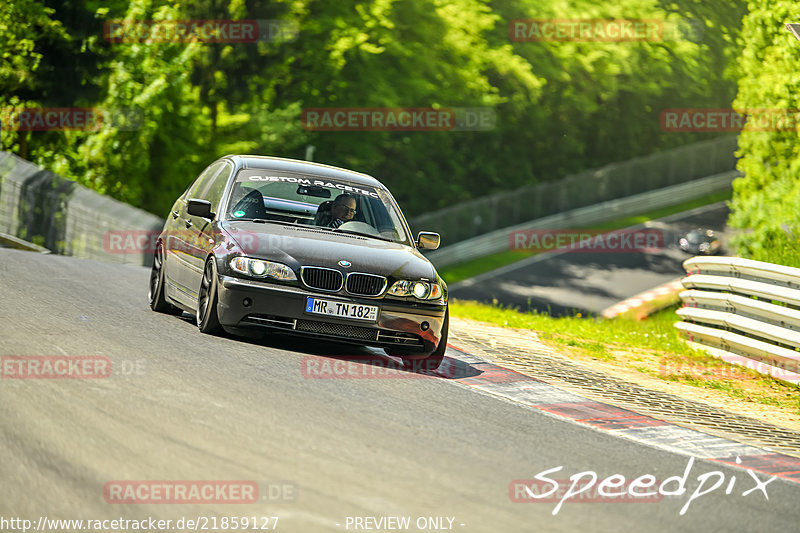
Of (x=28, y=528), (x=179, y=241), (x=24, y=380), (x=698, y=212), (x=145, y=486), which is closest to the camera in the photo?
(x=28, y=528)

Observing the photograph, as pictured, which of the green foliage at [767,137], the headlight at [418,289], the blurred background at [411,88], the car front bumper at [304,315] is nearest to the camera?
the car front bumper at [304,315]

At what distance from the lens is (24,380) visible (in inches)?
280

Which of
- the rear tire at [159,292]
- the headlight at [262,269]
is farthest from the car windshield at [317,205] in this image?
the rear tire at [159,292]

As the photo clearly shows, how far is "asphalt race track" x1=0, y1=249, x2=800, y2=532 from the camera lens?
5.27 meters

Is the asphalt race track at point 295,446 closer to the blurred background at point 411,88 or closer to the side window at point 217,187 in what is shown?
the side window at point 217,187

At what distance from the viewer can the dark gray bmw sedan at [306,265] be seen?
9.22m

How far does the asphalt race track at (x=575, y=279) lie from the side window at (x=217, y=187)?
27.0m

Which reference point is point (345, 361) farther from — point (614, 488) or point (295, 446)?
point (614, 488)

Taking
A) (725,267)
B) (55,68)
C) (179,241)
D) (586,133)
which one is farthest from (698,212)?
(179,241)

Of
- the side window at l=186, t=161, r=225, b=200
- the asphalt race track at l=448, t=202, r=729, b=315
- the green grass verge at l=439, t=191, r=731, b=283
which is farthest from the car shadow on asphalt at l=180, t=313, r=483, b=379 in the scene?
the green grass verge at l=439, t=191, r=731, b=283

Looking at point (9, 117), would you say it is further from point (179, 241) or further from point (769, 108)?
point (179, 241)

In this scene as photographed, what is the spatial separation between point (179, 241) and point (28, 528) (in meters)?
6.57

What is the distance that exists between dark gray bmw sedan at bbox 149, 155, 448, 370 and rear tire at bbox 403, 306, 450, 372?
12 millimetres

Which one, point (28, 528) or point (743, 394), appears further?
point (743, 394)
